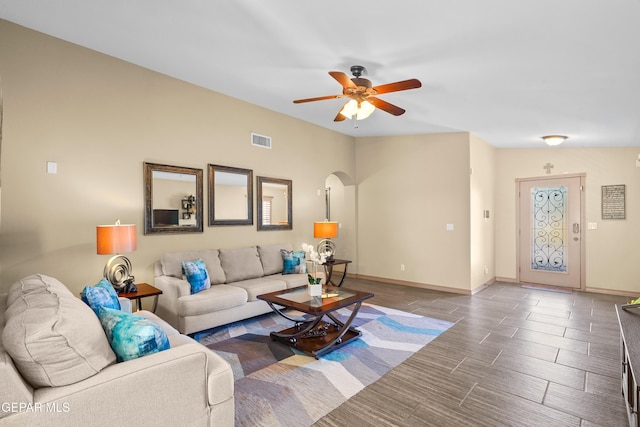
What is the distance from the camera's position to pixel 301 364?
2.99 metres

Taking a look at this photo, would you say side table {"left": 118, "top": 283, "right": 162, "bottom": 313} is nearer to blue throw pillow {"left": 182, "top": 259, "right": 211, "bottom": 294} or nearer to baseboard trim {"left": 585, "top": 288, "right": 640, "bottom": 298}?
blue throw pillow {"left": 182, "top": 259, "right": 211, "bottom": 294}

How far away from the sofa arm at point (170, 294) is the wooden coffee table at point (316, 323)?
0.91 meters

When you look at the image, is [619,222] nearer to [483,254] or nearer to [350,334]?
[483,254]

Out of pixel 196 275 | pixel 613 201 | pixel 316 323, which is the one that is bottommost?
pixel 316 323

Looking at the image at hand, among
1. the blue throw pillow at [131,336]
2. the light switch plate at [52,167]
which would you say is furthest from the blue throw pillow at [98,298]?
the light switch plate at [52,167]

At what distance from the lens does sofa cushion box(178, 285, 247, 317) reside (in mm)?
3480

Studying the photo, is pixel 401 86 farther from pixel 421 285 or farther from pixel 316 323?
pixel 421 285

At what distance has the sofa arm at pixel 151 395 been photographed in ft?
4.53

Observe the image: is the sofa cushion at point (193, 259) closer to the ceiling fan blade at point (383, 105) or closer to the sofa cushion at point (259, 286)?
the sofa cushion at point (259, 286)

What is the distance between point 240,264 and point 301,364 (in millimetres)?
1914

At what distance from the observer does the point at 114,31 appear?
3.09m

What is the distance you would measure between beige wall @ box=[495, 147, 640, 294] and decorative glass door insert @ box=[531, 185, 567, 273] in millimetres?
343

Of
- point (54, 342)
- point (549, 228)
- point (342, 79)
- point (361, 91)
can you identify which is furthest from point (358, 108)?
point (549, 228)

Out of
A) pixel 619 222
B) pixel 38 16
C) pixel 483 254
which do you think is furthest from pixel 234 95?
pixel 619 222
